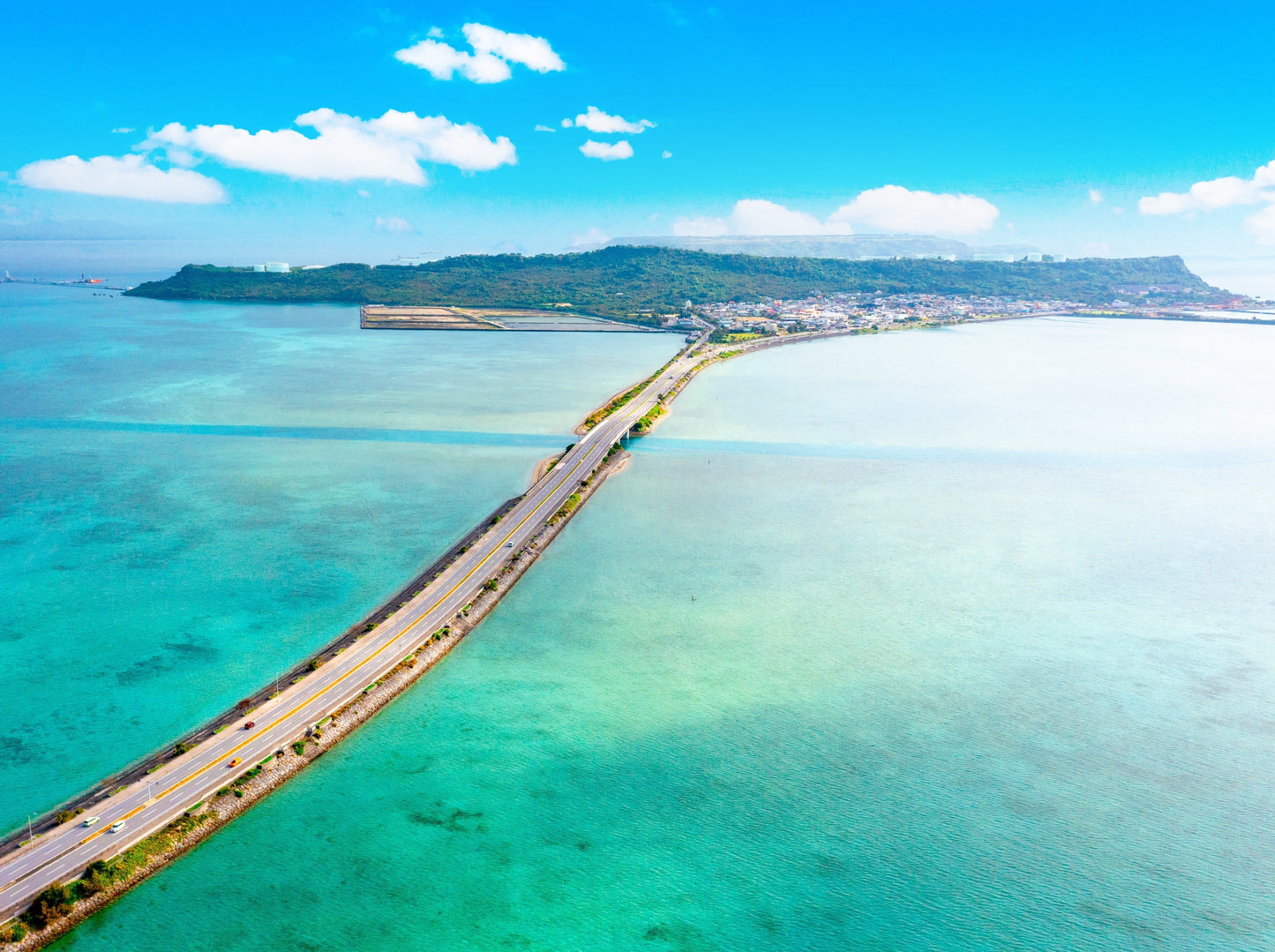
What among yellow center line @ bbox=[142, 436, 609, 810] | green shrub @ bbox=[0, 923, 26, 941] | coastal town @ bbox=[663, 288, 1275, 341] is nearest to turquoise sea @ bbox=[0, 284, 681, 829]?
yellow center line @ bbox=[142, 436, 609, 810]

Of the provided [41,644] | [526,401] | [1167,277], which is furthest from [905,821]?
[1167,277]

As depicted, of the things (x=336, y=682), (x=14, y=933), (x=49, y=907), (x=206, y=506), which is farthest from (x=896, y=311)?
(x=14, y=933)

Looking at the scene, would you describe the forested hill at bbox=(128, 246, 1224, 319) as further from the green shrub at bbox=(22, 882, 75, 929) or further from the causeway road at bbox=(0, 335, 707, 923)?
the green shrub at bbox=(22, 882, 75, 929)

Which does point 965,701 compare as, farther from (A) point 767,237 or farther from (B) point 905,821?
(A) point 767,237

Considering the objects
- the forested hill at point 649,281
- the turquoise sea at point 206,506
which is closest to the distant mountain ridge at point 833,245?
the forested hill at point 649,281

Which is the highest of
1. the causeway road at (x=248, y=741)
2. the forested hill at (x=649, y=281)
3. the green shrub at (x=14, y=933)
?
the forested hill at (x=649, y=281)

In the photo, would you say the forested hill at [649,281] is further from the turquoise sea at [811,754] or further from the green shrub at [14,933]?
the green shrub at [14,933]
